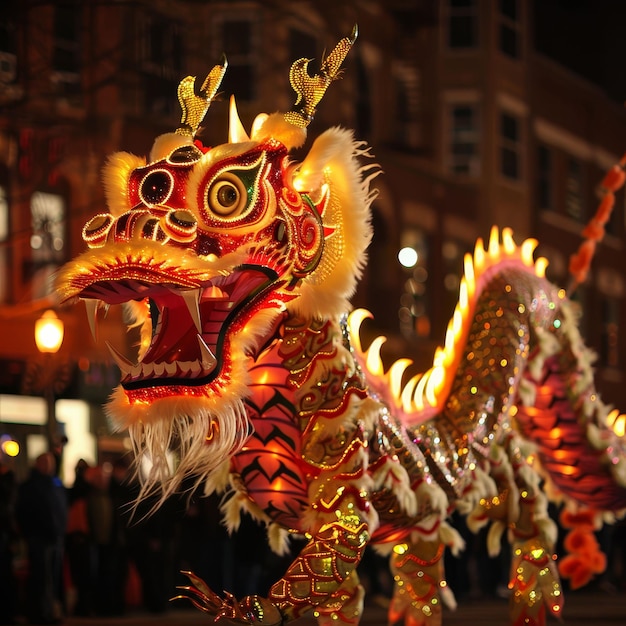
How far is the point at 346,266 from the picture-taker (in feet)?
26.5

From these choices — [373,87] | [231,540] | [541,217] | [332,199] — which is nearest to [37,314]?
[231,540]

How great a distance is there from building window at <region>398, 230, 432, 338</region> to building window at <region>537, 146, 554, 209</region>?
500cm

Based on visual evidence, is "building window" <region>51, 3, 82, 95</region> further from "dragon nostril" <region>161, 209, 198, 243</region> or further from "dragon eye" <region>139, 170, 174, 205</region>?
"dragon nostril" <region>161, 209, 198, 243</region>

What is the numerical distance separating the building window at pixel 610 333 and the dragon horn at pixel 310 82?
29.9 meters

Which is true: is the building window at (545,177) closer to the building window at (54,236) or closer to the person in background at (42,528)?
the building window at (54,236)

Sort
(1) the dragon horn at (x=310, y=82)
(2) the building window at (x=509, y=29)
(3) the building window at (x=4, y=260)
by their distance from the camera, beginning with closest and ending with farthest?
1. (1) the dragon horn at (x=310, y=82)
2. (3) the building window at (x=4, y=260)
3. (2) the building window at (x=509, y=29)

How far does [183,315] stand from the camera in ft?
25.0

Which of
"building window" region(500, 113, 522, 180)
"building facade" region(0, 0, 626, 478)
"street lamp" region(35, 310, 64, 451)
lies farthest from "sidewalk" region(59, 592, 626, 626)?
"building window" region(500, 113, 522, 180)

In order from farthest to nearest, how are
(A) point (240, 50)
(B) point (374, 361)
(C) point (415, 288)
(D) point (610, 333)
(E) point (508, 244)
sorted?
(D) point (610, 333), (C) point (415, 288), (A) point (240, 50), (E) point (508, 244), (B) point (374, 361)

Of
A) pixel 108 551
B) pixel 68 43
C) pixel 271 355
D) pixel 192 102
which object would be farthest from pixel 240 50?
pixel 271 355

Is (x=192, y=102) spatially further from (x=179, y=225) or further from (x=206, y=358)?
(x=206, y=358)

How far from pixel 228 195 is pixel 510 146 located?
26908mm

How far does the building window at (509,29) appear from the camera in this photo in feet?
111

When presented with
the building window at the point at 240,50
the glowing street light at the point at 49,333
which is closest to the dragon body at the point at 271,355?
the glowing street light at the point at 49,333
